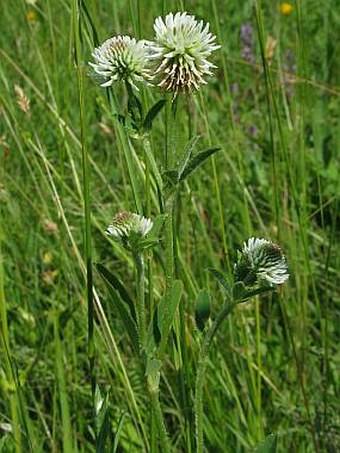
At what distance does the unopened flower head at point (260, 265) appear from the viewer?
66cm

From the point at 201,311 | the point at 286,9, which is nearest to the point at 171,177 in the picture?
the point at 201,311

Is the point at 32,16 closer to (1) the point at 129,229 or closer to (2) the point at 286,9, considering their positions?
(2) the point at 286,9

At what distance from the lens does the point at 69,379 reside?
112cm

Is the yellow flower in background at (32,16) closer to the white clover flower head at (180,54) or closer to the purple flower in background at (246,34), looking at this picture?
the purple flower in background at (246,34)

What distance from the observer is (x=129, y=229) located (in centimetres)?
64

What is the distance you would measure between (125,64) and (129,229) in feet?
0.43

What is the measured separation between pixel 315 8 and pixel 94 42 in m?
1.91

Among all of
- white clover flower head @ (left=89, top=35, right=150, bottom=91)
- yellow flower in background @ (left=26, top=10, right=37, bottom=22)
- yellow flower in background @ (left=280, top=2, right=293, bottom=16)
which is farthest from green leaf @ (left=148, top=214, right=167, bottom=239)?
yellow flower in background @ (left=280, top=2, right=293, bottom=16)

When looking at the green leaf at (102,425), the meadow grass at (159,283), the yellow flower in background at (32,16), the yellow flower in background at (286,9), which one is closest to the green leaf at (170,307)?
the meadow grass at (159,283)

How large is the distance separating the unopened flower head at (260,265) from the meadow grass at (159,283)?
0.14 ft

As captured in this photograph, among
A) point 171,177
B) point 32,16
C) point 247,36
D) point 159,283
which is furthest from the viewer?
point 247,36

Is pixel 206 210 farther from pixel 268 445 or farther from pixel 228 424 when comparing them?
pixel 268 445

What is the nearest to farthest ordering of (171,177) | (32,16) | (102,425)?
(171,177), (102,425), (32,16)

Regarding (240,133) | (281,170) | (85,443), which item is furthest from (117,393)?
(240,133)
